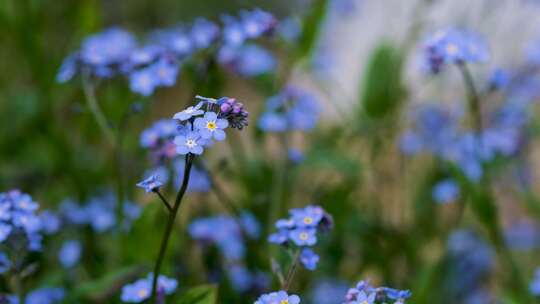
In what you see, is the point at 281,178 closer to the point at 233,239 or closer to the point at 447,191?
the point at 233,239

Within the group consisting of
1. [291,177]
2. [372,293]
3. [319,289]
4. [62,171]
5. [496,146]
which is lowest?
[372,293]

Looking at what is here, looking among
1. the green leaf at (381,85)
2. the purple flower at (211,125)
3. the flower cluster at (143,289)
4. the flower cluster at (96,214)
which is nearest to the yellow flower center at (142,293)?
the flower cluster at (143,289)

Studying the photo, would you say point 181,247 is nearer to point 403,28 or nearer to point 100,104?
point 100,104

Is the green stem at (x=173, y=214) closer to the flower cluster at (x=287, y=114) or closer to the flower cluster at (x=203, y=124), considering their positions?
the flower cluster at (x=203, y=124)

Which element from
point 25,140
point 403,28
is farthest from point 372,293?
point 403,28

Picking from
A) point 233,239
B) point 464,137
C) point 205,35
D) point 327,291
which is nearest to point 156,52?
point 205,35

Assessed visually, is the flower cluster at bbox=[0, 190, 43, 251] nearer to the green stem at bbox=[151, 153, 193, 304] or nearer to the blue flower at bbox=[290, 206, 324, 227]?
the green stem at bbox=[151, 153, 193, 304]
